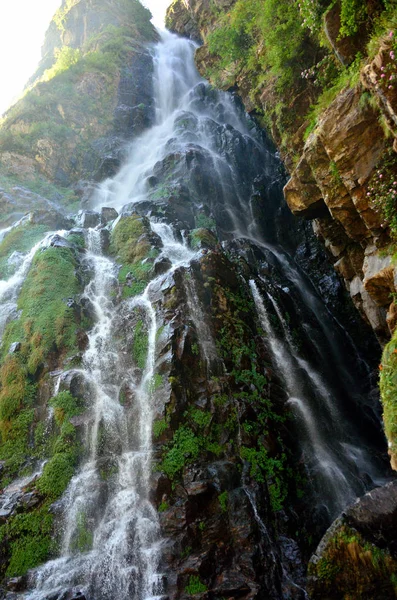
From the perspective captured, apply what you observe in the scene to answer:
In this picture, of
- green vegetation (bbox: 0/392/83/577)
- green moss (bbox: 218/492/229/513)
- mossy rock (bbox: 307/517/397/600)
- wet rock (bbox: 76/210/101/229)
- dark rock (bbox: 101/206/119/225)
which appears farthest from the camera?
dark rock (bbox: 101/206/119/225)

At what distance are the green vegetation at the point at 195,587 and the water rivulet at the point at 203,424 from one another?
3cm

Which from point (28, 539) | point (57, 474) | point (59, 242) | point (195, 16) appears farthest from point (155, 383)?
point (195, 16)

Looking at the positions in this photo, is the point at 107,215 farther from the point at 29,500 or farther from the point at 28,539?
the point at 28,539

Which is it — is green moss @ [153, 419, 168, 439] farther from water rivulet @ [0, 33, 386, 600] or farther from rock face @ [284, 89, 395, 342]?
rock face @ [284, 89, 395, 342]

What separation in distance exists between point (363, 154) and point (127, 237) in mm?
11676

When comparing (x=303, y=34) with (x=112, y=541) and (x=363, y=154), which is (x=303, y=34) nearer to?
(x=363, y=154)

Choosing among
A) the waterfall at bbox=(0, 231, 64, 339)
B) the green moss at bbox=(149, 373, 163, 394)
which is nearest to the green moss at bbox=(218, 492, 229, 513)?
the green moss at bbox=(149, 373, 163, 394)

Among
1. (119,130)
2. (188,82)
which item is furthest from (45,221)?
(188,82)

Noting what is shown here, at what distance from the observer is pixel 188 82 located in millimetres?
35500

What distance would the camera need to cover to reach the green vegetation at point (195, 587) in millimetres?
7711

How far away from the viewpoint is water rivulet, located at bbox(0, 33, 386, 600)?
8.21 m

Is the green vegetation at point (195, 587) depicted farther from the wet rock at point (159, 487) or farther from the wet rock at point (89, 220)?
the wet rock at point (89, 220)

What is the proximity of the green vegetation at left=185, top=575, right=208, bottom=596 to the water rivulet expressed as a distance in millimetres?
29

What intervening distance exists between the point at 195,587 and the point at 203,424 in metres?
3.67
